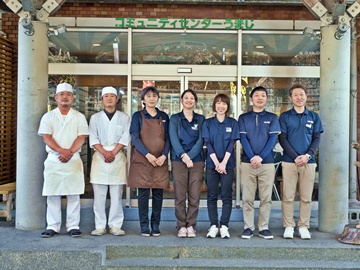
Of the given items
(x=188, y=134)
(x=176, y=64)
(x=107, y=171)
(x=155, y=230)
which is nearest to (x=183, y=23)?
(x=176, y=64)

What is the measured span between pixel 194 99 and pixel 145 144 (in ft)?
2.75

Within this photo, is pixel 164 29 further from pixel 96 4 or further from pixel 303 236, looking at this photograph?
pixel 303 236

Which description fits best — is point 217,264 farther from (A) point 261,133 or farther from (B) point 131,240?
(A) point 261,133

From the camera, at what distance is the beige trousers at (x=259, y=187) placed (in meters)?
5.64

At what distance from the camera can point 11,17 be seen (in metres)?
7.93

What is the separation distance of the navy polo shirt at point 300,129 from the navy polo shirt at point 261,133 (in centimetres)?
17

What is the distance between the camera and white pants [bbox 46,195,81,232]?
5.75 meters

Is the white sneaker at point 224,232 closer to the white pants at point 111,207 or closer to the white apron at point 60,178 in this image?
the white pants at point 111,207

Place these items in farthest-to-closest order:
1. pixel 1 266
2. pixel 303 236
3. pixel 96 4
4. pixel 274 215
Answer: pixel 96 4 < pixel 274 215 < pixel 303 236 < pixel 1 266

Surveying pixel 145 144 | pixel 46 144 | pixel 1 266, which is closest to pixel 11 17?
pixel 46 144

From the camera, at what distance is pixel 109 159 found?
5770mm

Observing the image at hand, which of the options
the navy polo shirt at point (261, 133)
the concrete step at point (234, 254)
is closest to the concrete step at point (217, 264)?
the concrete step at point (234, 254)

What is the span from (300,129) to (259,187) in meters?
0.90

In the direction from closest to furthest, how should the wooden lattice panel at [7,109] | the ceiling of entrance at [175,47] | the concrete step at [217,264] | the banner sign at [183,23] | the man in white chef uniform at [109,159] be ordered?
the concrete step at [217,264] → the man in white chef uniform at [109,159] → the banner sign at [183,23] → the ceiling of entrance at [175,47] → the wooden lattice panel at [7,109]
